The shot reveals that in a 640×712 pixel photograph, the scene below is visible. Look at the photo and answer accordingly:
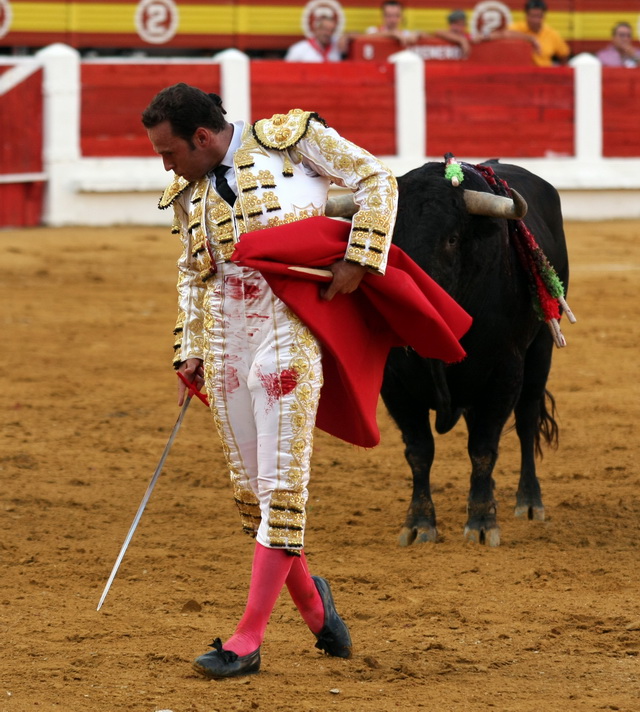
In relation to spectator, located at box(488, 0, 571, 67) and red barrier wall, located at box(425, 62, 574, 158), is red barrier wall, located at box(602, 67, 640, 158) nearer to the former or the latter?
red barrier wall, located at box(425, 62, 574, 158)

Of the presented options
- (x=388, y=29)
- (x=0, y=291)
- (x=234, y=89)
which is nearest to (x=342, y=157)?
(x=0, y=291)

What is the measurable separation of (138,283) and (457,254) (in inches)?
226

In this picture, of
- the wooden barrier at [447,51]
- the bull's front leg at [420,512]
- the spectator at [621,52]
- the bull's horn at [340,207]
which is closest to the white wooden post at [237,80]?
the wooden barrier at [447,51]

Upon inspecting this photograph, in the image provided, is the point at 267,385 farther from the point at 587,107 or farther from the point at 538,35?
the point at 538,35

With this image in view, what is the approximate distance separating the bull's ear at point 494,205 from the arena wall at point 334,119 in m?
8.09

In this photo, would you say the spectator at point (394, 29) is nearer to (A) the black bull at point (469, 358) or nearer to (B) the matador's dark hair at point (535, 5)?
(B) the matador's dark hair at point (535, 5)

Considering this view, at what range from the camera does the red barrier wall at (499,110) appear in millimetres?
12773

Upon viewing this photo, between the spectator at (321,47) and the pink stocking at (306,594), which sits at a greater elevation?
the spectator at (321,47)

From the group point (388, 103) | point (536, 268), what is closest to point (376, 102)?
point (388, 103)

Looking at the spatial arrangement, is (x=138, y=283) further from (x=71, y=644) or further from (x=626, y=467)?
(x=71, y=644)

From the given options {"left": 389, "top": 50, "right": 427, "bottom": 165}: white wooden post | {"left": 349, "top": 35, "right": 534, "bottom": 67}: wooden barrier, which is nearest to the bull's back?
{"left": 389, "top": 50, "right": 427, "bottom": 165}: white wooden post

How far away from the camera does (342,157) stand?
9.43 ft

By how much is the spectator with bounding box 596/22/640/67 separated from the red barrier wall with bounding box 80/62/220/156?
405 centimetres

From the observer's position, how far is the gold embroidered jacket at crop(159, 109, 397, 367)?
2.87 m
